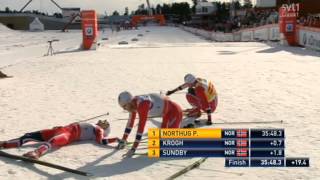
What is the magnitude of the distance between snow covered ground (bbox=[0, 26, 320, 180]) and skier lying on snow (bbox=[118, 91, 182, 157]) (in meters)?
0.41

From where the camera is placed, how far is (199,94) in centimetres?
970

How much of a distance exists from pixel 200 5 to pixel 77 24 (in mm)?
42795

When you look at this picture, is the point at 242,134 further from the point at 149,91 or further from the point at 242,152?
the point at 149,91

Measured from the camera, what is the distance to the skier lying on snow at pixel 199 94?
9445mm

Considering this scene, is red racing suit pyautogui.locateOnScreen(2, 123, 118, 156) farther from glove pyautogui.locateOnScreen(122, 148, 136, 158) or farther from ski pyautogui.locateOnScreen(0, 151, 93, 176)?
glove pyautogui.locateOnScreen(122, 148, 136, 158)

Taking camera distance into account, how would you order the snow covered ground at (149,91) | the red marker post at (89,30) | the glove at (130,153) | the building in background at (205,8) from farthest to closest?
the building in background at (205,8)
the red marker post at (89,30)
the glove at (130,153)
the snow covered ground at (149,91)

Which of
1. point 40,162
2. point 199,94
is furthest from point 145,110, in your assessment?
point 199,94

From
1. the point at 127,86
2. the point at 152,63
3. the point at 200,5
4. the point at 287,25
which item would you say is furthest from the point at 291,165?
the point at 200,5

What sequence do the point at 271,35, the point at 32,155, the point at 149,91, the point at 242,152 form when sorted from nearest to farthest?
the point at 242,152, the point at 32,155, the point at 149,91, the point at 271,35

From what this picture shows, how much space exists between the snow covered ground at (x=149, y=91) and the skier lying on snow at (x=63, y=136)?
0.14 metres

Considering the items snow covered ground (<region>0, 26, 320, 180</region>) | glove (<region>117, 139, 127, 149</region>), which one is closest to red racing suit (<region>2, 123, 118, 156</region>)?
snow covered ground (<region>0, 26, 320, 180</region>)

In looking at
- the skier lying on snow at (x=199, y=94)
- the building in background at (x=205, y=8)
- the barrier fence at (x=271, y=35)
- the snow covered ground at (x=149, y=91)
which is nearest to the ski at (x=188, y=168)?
the snow covered ground at (x=149, y=91)
